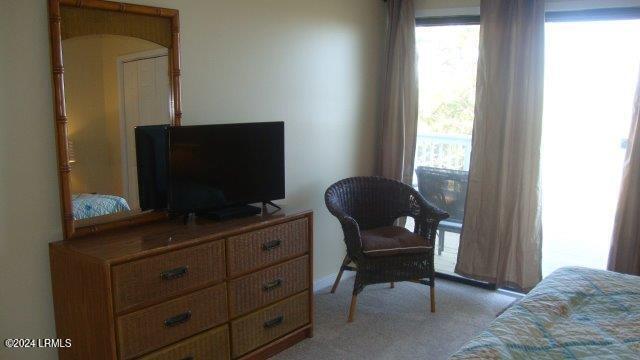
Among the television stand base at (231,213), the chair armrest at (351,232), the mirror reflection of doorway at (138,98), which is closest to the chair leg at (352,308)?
the chair armrest at (351,232)

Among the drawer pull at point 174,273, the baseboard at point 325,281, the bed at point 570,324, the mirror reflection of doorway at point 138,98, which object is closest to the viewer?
the bed at point 570,324

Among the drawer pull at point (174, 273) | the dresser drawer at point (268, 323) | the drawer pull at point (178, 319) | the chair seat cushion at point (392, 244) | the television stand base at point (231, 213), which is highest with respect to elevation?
the television stand base at point (231, 213)

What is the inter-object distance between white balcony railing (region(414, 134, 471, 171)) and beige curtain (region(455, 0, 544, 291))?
0.22 m

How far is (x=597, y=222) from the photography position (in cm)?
Answer: 369

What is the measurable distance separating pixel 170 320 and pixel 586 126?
3080 mm

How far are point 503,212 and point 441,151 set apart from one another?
74 cm

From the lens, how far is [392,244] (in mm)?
3309

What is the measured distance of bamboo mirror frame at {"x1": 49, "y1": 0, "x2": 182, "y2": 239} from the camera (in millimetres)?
2154

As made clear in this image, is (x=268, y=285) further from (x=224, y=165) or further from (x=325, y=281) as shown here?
(x=325, y=281)

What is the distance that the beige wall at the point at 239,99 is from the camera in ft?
6.88

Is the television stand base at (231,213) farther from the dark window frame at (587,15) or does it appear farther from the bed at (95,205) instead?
the dark window frame at (587,15)

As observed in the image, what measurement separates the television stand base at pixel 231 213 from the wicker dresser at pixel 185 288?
0.05 meters

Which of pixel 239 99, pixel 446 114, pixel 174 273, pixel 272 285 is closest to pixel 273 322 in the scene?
pixel 272 285

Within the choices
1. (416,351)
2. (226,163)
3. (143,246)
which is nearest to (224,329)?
(143,246)
